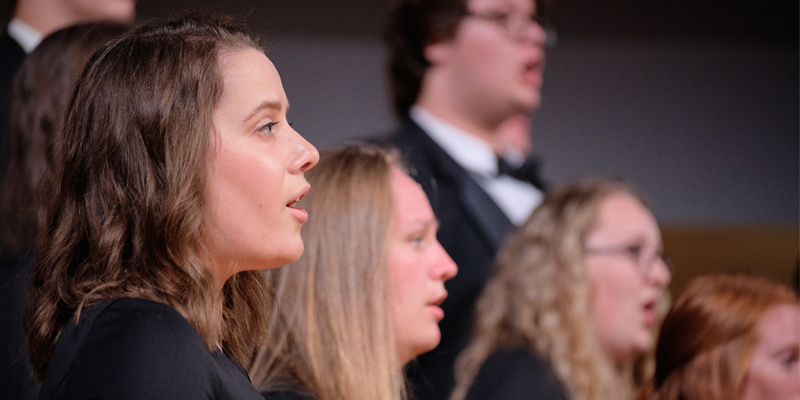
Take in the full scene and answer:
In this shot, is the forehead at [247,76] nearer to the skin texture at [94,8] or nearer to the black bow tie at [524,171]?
the skin texture at [94,8]

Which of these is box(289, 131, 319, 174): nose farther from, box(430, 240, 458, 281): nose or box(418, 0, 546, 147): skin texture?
box(418, 0, 546, 147): skin texture

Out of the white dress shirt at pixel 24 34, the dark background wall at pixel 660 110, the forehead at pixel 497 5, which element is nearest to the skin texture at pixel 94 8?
the white dress shirt at pixel 24 34

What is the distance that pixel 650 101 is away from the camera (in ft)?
13.8

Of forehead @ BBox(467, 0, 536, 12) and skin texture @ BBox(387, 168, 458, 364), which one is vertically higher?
forehead @ BBox(467, 0, 536, 12)

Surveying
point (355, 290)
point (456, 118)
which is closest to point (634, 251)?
point (456, 118)

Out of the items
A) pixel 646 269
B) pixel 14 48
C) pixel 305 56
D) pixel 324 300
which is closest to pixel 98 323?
pixel 324 300

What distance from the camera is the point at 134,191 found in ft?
3.15

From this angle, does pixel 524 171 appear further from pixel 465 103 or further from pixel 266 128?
pixel 266 128

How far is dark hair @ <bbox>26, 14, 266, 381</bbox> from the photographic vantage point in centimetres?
95

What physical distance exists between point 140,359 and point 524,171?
192cm

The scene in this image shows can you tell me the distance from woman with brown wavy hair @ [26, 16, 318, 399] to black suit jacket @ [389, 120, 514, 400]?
978 millimetres

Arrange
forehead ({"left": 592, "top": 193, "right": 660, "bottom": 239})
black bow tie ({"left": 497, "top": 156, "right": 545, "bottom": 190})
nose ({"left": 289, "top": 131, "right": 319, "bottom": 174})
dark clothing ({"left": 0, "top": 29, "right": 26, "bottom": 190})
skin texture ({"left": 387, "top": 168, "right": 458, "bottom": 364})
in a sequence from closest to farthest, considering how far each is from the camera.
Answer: nose ({"left": 289, "top": 131, "right": 319, "bottom": 174}) → skin texture ({"left": 387, "top": 168, "right": 458, "bottom": 364}) → dark clothing ({"left": 0, "top": 29, "right": 26, "bottom": 190}) → forehead ({"left": 592, "top": 193, "right": 660, "bottom": 239}) → black bow tie ({"left": 497, "top": 156, "right": 545, "bottom": 190})

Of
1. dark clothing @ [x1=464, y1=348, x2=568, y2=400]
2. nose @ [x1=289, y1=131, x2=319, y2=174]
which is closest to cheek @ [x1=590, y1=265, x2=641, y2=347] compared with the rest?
dark clothing @ [x1=464, y1=348, x2=568, y2=400]

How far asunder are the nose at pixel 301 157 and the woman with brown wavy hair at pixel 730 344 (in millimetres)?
Answer: 1321
